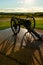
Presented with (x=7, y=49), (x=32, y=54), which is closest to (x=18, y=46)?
(x=7, y=49)

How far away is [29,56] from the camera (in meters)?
7.32

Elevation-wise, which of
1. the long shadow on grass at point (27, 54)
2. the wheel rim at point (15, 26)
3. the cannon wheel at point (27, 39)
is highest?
the wheel rim at point (15, 26)

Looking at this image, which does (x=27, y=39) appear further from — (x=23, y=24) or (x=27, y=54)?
(x=27, y=54)

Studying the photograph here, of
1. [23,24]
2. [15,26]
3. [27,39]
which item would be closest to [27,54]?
[27,39]

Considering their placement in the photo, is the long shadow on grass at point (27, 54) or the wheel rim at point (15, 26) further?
the wheel rim at point (15, 26)

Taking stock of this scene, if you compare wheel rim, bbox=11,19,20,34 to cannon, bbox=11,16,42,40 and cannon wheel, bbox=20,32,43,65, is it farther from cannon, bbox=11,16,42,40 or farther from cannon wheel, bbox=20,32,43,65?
cannon wheel, bbox=20,32,43,65

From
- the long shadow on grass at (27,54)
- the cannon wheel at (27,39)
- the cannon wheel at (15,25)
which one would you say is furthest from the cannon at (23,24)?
the long shadow on grass at (27,54)

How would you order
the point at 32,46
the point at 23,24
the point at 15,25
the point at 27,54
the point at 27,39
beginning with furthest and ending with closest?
1. the point at 15,25
2. the point at 23,24
3. the point at 27,39
4. the point at 32,46
5. the point at 27,54

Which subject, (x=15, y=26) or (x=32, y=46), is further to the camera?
(x=15, y=26)

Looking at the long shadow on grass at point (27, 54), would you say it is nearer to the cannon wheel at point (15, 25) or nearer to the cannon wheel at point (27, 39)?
the cannon wheel at point (27, 39)

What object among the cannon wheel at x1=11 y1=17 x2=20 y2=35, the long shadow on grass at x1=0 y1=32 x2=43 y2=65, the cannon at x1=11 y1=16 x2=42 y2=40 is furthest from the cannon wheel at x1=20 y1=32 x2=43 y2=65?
the cannon wheel at x1=11 y1=17 x2=20 y2=35

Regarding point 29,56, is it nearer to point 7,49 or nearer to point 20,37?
point 7,49

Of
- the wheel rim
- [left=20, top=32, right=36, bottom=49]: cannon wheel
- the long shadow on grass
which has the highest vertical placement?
the wheel rim

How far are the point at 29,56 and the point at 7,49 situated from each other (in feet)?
5.23
